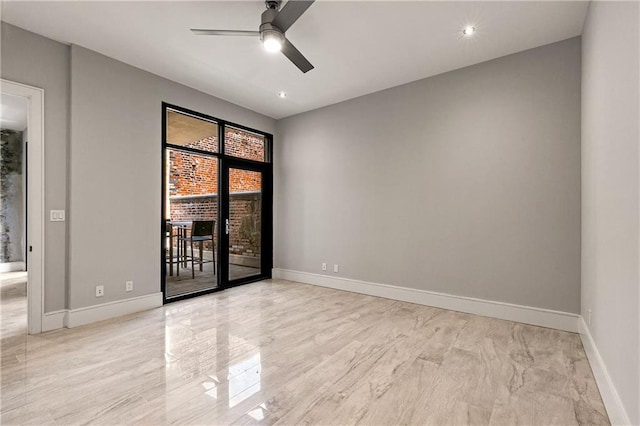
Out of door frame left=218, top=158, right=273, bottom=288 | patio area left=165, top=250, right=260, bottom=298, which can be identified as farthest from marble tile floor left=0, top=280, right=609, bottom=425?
door frame left=218, top=158, right=273, bottom=288

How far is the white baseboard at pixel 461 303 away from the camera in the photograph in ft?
10.1

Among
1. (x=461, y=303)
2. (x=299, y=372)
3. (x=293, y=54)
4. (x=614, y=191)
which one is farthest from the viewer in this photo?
Result: (x=461, y=303)

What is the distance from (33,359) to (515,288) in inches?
182

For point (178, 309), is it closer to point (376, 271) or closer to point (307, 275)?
point (307, 275)

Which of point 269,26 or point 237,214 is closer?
point 269,26

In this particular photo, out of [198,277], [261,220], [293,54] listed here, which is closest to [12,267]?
[198,277]

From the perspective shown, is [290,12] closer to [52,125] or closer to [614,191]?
[614,191]

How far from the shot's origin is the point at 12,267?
20.1ft

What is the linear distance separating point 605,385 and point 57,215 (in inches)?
190

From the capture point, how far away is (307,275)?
5.21 meters

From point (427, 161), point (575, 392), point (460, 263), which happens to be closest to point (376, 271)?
point (460, 263)

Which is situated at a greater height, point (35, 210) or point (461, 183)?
point (461, 183)

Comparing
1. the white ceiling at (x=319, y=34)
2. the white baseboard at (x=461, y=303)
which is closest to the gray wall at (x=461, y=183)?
the white baseboard at (x=461, y=303)

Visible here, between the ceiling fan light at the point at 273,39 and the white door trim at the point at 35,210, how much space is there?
2421 millimetres
